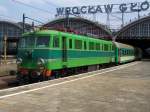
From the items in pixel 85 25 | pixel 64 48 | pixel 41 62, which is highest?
pixel 85 25

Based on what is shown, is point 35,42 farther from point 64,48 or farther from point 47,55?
point 64,48

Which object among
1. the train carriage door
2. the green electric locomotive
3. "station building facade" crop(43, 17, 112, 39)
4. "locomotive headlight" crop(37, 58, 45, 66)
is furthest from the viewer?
"station building facade" crop(43, 17, 112, 39)

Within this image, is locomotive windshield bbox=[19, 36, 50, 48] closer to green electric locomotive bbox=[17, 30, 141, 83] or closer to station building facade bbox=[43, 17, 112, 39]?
green electric locomotive bbox=[17, 30, 141, 83]

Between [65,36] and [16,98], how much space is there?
8531 millimetres

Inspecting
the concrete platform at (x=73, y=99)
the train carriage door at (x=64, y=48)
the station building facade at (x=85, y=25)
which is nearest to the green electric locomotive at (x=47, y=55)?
the train carriage door at (x=64, y=48)

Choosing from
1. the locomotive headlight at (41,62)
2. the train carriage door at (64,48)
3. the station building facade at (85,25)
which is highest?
the station building facade at (85,25)

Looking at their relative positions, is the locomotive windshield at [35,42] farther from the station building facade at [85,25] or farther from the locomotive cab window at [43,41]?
the station building facade at [85,25]

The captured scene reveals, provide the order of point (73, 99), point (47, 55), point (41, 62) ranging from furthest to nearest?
Result: point (47, 55), point (41, 62), point (73, 99)

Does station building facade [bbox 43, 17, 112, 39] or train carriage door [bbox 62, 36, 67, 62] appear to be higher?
station building facade [bbox 43, 17, 112, 39]

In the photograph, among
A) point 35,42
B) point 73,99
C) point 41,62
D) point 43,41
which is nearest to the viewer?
point 73,99

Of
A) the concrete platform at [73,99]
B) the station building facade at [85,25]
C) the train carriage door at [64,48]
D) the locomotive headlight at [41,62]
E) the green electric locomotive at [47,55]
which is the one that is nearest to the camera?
the concrete platform at [73,99]

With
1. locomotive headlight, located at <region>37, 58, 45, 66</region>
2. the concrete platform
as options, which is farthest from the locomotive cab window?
the concrete platform

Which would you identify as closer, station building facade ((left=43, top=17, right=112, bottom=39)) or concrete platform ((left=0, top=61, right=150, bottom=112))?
concrete platform ((left=0, top=61, right=150, bottom=112))

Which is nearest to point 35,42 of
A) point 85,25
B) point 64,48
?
point 64,48
